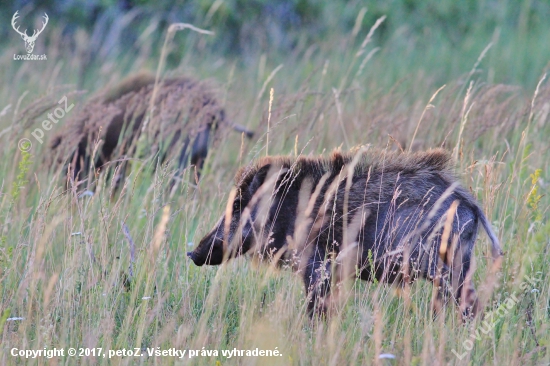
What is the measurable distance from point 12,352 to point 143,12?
9.67m

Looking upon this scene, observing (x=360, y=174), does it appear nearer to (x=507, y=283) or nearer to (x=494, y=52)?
(x=507, y=283)

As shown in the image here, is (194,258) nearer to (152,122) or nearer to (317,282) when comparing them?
(317,282)

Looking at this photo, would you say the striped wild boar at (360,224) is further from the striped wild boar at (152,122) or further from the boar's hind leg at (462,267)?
the striped wild boar at (152,122)

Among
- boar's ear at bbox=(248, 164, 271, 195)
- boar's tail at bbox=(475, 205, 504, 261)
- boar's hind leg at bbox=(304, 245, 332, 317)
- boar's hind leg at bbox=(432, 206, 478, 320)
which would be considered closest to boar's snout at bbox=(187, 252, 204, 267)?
boar's ear at bbox=(248, 164, 271, 195)

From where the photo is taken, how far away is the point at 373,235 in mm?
4043

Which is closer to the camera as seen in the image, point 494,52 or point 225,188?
point 225,188

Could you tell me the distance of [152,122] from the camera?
5.86m

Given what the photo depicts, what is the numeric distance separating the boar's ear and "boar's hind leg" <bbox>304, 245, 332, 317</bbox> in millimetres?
569

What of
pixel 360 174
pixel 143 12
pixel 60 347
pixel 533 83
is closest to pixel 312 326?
pixel 360 174

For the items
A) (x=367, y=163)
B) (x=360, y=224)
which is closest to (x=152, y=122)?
(x=367, y=163)

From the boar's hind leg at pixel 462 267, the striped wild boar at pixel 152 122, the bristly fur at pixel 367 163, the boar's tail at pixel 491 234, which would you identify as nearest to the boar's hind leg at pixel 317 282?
the bristly fur at pixel 367 163

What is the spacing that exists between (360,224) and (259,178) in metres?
0.76

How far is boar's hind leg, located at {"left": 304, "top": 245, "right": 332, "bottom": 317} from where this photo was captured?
390 cm

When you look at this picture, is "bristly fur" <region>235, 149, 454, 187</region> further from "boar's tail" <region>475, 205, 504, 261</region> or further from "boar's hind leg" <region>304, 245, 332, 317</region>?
"boar's hind leg" <region>304, 245, 332, 317</region>
